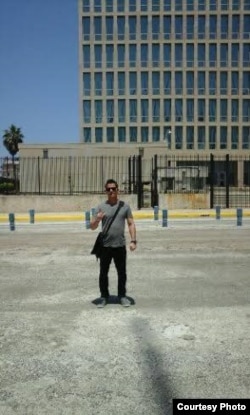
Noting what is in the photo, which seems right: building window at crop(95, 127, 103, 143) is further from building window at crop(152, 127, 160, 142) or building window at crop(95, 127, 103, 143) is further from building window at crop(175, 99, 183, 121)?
building window at crop(175, 99, 183, 121)

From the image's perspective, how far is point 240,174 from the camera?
65.4 meters

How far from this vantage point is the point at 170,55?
69.1 m

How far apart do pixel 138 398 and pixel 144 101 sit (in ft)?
224

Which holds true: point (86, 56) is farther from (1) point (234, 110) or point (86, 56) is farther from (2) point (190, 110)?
(1) point (234, 110)

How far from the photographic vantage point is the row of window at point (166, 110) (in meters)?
69.1

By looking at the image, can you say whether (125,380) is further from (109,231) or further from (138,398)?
(109,231)

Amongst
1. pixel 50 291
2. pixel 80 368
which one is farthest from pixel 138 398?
pixel 50 291

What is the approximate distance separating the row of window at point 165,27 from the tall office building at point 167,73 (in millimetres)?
143

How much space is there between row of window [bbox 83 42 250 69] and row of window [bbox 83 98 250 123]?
563 centimetres

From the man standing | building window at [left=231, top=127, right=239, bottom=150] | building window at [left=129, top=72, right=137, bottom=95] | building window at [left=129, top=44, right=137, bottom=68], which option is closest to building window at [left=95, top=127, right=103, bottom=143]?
building window at [left=129, top=72, right=137, bottom=95]

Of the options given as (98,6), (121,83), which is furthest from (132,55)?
(98,6)

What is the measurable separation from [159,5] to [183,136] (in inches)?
800

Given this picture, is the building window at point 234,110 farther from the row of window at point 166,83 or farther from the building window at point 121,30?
the building window at point 121,30

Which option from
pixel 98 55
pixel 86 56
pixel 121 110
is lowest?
pixel 121 110
